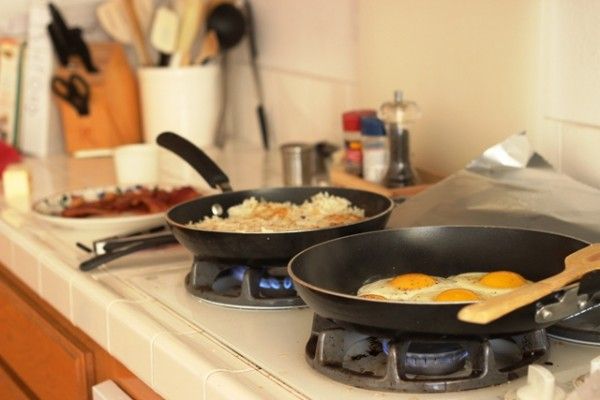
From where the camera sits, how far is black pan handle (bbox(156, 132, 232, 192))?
5.46 feet

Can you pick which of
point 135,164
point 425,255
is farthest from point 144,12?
point 425,255

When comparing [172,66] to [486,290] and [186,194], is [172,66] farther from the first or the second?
[486,290]

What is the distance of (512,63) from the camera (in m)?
1.66

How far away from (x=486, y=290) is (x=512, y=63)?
0.58 metres

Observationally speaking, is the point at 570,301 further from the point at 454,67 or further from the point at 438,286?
the point at 454,67

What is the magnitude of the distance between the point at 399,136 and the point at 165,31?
949 millimetres

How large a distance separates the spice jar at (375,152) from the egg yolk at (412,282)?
1.97 feet

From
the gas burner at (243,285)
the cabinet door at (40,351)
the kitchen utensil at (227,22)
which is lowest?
the cabinet door at (40,351)

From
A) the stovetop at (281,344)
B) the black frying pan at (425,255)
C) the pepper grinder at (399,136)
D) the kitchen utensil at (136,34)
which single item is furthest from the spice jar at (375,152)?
the kitchen utensil at (136,34)

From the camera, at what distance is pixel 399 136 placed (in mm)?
1764

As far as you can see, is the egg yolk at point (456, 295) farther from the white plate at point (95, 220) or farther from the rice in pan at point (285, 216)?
the white plate at point (95, 220)

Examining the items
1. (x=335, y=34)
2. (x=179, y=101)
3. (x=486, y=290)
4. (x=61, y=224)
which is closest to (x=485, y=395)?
(x=486, y=290)

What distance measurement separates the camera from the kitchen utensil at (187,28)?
249 cm

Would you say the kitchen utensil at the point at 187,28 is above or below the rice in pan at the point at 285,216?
above
